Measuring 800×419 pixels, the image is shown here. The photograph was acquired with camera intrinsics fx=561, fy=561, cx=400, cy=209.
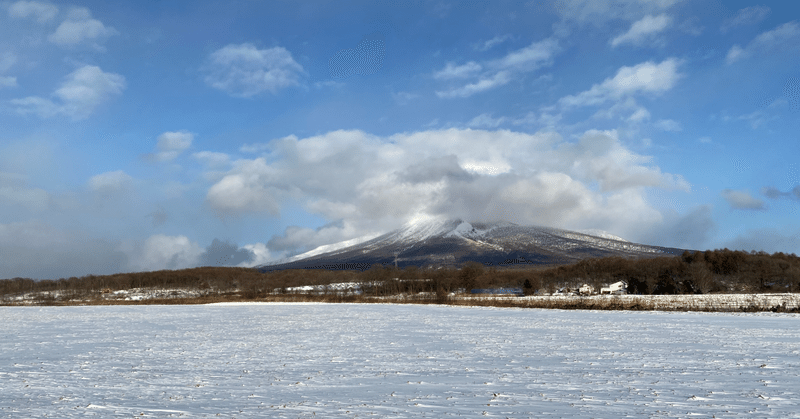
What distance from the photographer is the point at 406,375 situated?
1502cm

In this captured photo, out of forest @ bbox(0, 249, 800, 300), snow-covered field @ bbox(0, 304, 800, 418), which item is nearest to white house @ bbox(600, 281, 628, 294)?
forest @ bbox(0, 249, 800, 300)

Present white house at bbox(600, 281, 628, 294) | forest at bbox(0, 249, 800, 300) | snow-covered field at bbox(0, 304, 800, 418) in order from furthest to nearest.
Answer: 1. white house at bbox(600, 281, 628, 294)
2. forest at bbox(0, 249, 800, 300)
3. snow-covered field at bbox(0, 304, 800, 418)

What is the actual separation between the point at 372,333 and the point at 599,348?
1122 cm

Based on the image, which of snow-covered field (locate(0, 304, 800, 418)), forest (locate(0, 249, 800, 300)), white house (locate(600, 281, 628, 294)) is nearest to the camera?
snow-covered field (locate(0, 304, 800, 418))

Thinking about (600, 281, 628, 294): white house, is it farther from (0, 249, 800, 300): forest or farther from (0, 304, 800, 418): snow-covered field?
(0, 304, 800, 418): snow-covered field

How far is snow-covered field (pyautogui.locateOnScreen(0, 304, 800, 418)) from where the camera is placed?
35.9 feet

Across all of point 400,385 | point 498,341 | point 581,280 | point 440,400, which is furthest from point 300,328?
point 581,280

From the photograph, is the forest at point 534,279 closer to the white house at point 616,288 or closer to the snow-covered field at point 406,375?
the white house at point 616,288

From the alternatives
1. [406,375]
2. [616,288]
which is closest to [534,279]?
[616,288]

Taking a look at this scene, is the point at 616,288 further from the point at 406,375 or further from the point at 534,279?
the point at 406,375

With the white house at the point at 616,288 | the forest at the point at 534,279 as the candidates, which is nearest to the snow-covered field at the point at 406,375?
the forest at the point at 534,279

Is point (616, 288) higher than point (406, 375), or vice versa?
point (406, 375)

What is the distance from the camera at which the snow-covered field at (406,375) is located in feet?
35.9

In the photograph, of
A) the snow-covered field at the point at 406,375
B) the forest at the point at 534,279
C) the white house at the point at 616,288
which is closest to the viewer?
the snow-covered field at the point at 406,375
